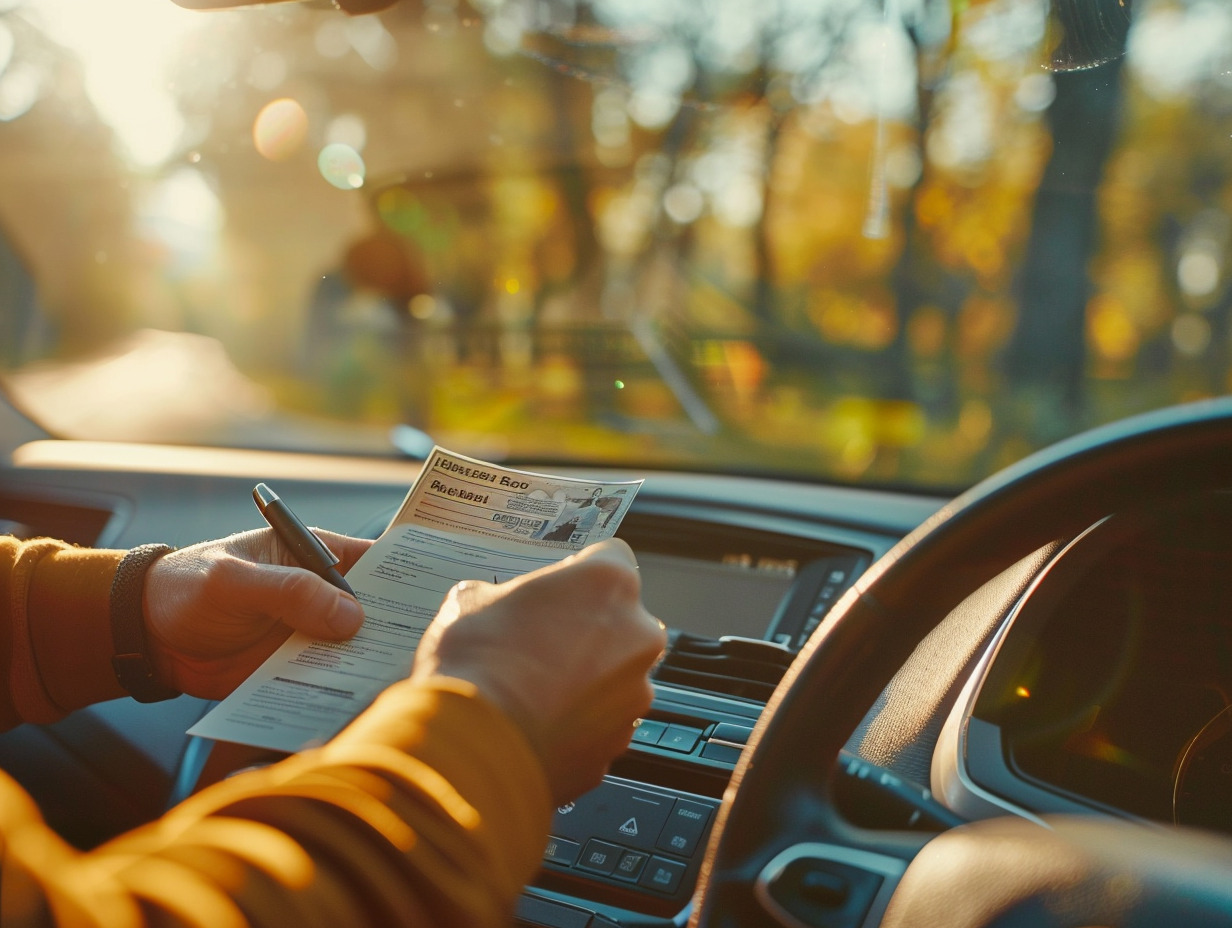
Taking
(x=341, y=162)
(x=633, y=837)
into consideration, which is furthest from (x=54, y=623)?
(x=341, y=162)

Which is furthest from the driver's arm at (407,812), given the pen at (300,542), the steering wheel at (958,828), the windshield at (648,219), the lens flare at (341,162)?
the lens flare at (341,162)

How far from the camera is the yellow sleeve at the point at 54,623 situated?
1.74 meters

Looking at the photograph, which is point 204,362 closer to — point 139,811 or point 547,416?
point 547,416

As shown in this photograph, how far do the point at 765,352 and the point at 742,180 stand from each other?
1983 mm

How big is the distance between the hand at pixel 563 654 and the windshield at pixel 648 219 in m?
1.90

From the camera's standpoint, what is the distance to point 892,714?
145 cm

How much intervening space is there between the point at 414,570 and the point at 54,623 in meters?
0.66

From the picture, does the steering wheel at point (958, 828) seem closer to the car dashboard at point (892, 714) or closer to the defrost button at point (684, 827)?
the car dashboard at point (892, 714)

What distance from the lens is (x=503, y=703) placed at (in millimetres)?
1021

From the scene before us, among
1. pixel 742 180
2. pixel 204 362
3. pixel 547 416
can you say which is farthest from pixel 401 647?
pixel 204 362

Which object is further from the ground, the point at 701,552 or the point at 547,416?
the point at 547,416

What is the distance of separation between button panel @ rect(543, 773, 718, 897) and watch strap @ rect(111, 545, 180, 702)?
740mm

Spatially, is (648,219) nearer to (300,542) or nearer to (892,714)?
(300,542)

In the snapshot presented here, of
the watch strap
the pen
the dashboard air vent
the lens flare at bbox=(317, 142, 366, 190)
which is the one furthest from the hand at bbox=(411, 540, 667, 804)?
the lens flare at bbox=(317, 142, 366, 190)
